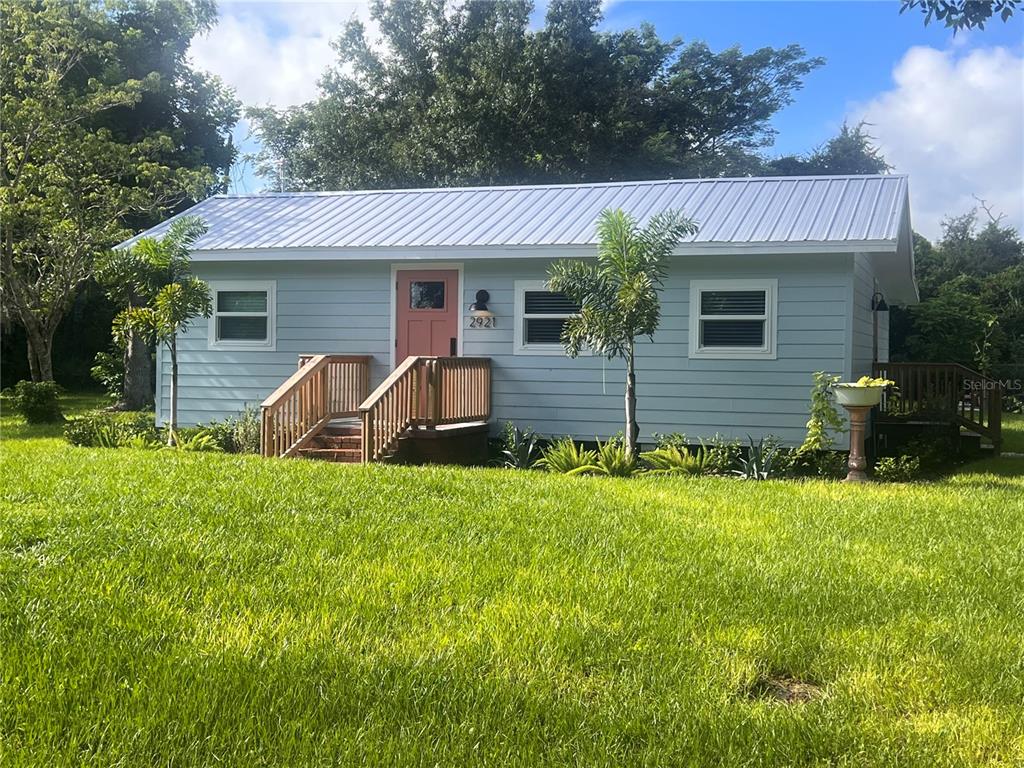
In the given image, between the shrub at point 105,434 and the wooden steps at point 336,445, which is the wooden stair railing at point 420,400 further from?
the shrub at point 105,434

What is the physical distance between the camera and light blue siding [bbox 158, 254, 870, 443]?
10477 mm

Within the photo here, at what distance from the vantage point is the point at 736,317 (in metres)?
10.8

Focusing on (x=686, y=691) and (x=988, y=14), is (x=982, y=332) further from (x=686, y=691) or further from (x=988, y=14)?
(x=686, y=691)

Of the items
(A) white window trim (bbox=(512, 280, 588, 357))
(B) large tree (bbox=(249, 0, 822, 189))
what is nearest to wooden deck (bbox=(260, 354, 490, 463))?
(A) white window trim (bbox=(512, 280, 588, 357))

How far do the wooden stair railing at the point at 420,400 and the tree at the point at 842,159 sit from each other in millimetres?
18676

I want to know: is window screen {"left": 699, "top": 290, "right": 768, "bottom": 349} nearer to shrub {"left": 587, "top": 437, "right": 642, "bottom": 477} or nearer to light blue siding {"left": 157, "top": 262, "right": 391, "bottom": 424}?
shrub {"left": 587, "top": 437, "right": 642, "bottom": 477}

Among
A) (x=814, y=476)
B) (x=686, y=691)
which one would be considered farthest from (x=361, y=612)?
(x=814, y=476)

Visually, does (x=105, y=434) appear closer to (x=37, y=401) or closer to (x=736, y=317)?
(x=37, y=401)

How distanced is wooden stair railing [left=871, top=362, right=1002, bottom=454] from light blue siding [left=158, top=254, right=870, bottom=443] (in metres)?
0.60

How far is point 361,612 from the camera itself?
4070 millimetres

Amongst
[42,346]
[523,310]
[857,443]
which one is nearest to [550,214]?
[523,310]

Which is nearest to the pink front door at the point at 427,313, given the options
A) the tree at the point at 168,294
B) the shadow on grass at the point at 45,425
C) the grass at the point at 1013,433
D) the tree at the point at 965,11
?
the tree at the point at 168,294

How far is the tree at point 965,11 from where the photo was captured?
5078 millimetres

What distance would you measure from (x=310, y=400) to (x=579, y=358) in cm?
337
